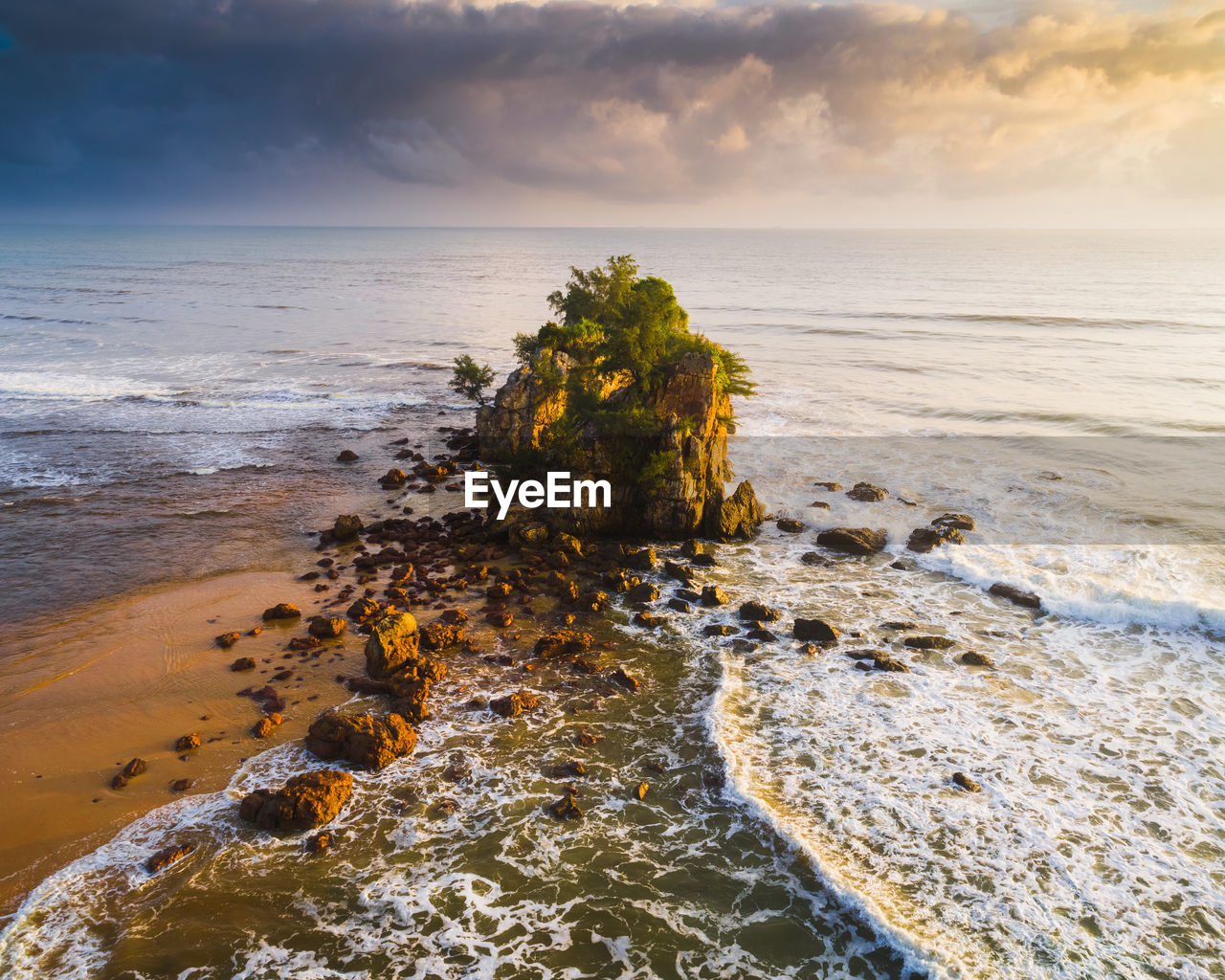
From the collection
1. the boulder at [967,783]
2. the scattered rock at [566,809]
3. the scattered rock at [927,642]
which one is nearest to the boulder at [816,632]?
the scattered rock at [927,642]

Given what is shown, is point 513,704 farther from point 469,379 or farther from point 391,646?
point 469,379

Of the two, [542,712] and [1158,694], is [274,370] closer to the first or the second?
[542,712]

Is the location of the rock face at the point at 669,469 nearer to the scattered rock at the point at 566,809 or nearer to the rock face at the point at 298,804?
the scattered rock at the point at 566,809

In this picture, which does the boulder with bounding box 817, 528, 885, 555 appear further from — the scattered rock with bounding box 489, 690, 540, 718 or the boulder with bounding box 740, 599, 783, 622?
the scattered rock with bounding box 489, 690, 540, 718

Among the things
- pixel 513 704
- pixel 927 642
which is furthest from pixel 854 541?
pixel 513 704

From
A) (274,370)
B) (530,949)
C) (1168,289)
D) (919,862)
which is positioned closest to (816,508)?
(919,862)
